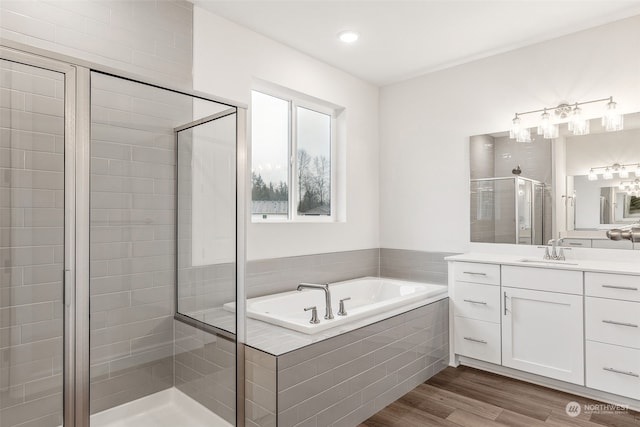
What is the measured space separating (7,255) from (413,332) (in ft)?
7.79

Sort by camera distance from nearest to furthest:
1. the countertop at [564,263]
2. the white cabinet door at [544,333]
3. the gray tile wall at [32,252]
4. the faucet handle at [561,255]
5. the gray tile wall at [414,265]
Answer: the gray tile wall at [32,252]
the countertop at [564,263]
the white cabinet door at [544,333]
the faucet handle at [561,255]
the gray tile wall at [414,265]

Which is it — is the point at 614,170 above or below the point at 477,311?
above

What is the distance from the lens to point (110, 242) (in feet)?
5.72

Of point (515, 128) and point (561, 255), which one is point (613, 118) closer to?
point (515, 128)

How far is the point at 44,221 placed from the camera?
1449 mm

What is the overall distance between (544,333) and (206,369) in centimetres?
227

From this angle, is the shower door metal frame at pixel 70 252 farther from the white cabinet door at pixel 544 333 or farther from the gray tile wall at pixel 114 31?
the white cabinet door at pixel 544 333

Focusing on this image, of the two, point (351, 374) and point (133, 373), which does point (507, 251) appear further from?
point (133, 373)

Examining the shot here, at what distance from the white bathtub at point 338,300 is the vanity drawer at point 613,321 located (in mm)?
1039

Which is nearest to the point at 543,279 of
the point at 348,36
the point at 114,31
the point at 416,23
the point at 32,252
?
the point at 416,23

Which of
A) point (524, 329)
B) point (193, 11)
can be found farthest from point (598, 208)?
point (193, 11)

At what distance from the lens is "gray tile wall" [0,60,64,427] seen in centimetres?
A: 141

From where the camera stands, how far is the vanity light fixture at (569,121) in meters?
2.82

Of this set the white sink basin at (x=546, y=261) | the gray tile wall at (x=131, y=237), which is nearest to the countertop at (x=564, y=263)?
the white sink basin at (x=546, y=261)
